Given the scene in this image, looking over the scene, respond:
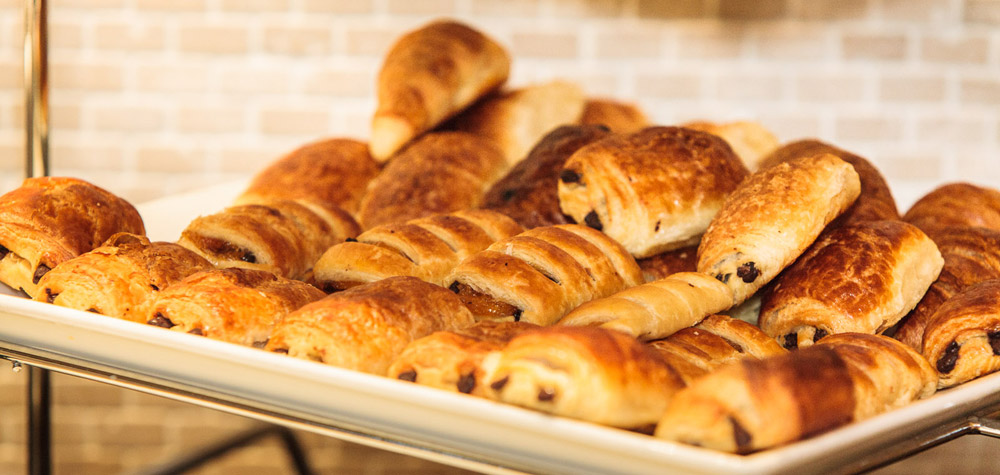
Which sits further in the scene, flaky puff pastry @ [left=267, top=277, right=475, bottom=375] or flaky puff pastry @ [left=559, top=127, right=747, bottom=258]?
flaky puff pastry @ [left=559, top=127, right=747, bottom=258]

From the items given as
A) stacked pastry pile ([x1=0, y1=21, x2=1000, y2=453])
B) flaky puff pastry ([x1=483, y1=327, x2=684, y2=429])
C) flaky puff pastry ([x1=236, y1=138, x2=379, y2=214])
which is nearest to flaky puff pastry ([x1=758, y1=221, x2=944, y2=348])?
stacked pastry pile ([x1=0, y1=21, x2=1000, y2=453])

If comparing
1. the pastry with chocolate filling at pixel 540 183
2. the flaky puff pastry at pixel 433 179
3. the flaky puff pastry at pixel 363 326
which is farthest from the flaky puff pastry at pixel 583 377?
the flaky puff pastry at pixel 433 179

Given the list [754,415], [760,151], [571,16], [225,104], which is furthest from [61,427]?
[754,415]

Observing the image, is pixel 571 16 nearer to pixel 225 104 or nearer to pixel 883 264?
pixel 225 104

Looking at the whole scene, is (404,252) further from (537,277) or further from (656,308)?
(656,308)

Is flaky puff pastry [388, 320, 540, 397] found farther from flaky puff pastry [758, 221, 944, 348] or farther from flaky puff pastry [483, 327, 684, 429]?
flaky puff pastry [758, 221, 944, 348]

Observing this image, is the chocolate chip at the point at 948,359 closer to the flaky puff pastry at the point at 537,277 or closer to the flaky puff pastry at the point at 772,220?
the flaky puff pastry at the point at 772,220

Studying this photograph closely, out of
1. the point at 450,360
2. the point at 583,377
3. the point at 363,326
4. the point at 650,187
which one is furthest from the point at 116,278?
the point at 650,187
